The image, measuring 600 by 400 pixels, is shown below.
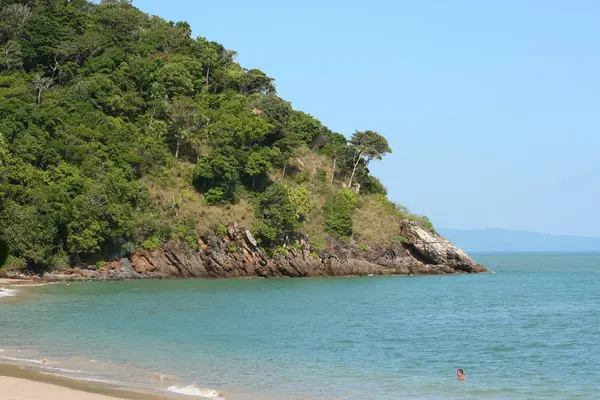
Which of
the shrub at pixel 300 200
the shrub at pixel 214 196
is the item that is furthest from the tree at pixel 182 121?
the shrub at pixel 300 200

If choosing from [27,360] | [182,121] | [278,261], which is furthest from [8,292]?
[182,121]

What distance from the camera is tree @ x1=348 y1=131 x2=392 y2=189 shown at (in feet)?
259

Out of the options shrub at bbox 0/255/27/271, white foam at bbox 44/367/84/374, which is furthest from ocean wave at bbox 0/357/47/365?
shrub at bbox 0/255/27/271

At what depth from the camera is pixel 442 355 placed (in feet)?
81.3

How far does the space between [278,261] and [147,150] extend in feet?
55.5

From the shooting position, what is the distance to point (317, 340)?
27906 mm

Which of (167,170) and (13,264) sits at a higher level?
(167,170)

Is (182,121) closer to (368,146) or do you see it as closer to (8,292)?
(368,146)

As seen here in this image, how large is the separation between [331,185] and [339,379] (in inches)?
2310

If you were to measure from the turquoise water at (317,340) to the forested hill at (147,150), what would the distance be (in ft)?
30.9

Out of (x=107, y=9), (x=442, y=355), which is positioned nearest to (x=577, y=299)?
(x=442, y=355)

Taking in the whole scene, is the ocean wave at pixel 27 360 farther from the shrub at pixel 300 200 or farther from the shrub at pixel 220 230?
the shrub at pixel 300 200

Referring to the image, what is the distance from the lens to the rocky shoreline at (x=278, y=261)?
59750mm

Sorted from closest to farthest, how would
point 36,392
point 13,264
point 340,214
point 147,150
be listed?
point 36,392 < point 13,264 < point 147,150 < point 340,214
